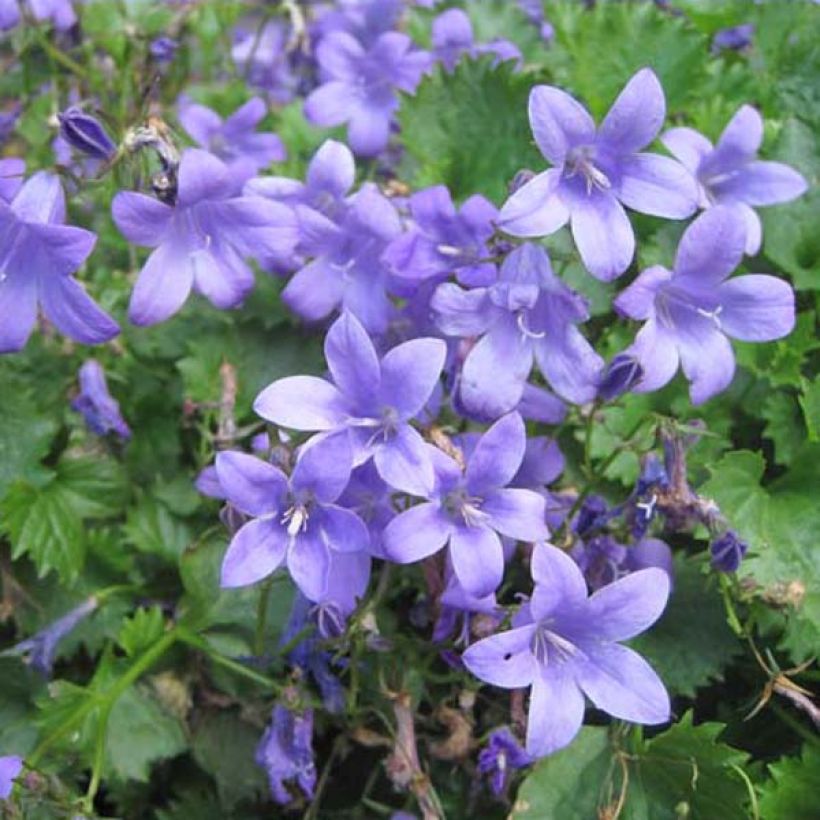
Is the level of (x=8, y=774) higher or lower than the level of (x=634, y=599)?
lower

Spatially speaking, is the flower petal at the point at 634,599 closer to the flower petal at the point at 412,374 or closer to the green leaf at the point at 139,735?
the flower petal at the point at 412,374

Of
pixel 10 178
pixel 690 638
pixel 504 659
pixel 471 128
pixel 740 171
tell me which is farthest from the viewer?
pixel 471 128

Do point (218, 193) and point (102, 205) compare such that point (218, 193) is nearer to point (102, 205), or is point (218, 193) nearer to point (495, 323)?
point (495, 323)

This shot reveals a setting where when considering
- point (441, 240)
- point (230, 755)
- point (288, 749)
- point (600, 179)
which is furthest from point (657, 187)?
point (230, 755)

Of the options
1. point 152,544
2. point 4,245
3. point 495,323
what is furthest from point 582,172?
point 152,544

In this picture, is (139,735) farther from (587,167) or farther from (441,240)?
(587,167)
